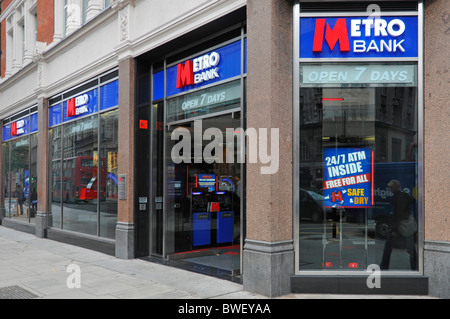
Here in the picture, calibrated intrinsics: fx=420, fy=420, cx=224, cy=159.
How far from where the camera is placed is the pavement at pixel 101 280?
6.55 metres

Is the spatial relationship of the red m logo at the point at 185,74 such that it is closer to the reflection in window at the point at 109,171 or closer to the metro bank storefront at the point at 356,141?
the reflection in window at the point at 109,171

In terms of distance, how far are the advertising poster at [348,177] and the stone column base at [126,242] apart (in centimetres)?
492

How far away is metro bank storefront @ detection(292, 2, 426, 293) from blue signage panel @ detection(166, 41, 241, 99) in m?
1.53

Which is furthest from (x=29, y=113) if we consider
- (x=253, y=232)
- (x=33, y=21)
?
(x=253, y=232)

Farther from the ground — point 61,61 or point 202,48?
point 61,61

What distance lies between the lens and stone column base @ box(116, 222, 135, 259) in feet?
31.9

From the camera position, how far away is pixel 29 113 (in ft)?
53.2

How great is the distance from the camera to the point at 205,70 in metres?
8.66

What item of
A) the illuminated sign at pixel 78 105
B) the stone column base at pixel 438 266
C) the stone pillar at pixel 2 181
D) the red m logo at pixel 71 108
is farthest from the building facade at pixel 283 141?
the stone pillar at pixel 2 181

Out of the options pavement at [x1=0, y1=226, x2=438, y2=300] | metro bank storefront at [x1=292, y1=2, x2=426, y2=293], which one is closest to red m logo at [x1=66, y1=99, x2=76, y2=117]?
pavement at [x1=0, y1=226, x2=438, y2=300]

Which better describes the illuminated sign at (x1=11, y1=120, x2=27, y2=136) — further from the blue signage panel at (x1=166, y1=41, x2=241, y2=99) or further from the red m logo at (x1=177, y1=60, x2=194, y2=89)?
the red m logo at (x1=177, y1=60, x2=194, y2=89)

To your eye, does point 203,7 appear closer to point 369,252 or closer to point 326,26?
point 326,26

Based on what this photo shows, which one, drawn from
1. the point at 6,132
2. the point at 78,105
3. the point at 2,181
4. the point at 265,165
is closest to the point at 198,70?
the point at 265,165
